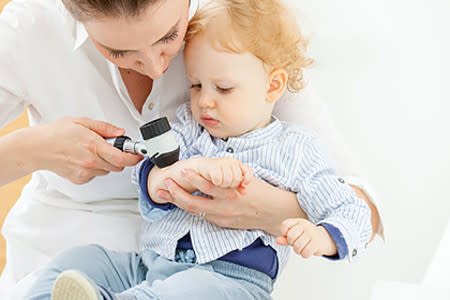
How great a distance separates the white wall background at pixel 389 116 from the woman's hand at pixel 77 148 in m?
1.08

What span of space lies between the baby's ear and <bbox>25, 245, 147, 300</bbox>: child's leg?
549 millimetres

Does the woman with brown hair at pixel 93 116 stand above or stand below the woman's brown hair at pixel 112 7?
below

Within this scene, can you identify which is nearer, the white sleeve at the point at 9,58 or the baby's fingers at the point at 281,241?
the baby's fingers at the point at 281,241

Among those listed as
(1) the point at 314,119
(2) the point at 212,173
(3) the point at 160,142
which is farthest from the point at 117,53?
(1) the point at 314,119

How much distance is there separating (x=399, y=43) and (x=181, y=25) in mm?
1226

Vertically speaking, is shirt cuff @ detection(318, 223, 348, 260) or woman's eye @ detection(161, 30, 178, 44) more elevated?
woman's eye @ detection(161, 30, 178, 44)

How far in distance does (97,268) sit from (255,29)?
2.31 feet

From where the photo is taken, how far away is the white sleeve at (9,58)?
54.2 inches

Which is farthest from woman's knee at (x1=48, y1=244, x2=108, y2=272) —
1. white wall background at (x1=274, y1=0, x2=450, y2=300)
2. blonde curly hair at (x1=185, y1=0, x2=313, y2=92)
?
white wall background at (x1=274, y1=0, x2=450, y2=300)

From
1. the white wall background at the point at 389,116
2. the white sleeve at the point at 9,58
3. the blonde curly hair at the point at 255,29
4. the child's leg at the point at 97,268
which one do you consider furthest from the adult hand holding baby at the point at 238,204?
the white wall background at the point at 389,116

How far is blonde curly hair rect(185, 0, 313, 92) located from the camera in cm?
136

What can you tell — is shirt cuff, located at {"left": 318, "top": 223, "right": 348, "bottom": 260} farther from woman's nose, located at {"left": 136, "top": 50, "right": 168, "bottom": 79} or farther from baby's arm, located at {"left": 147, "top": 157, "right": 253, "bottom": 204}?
woman's nose, located at {"left": 136, "top": 50, "right": 168, "bottom": 79}

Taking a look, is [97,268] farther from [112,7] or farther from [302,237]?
[112,7]

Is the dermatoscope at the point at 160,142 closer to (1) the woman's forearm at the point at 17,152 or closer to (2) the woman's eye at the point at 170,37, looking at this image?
(2) the woman's eye at the point at 170,37
